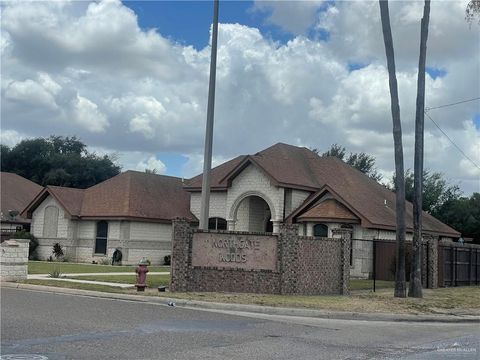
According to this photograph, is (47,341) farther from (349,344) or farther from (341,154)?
(341,154)

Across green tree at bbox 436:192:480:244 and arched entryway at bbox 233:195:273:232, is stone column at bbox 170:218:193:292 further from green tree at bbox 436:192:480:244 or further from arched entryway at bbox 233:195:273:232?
green tree at bbox 436:192:480:244

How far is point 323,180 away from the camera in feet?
118

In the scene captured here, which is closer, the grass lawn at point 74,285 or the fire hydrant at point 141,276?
the fire hydrant at point 141,276

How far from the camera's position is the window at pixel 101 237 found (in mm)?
37344

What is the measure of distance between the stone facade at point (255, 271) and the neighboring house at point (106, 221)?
57.4 ft

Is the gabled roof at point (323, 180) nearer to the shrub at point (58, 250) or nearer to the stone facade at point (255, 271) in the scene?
the shrub at point (58, 250)

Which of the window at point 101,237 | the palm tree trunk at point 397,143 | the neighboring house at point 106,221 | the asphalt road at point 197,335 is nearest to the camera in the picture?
the asphalt road at point 197,335

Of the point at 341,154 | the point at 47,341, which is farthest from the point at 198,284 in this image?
the point at 341,154

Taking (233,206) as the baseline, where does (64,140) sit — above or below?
above

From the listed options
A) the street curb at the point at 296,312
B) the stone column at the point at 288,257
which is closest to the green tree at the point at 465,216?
the stone column at the point at 288,257

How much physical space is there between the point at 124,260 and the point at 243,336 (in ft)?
85.0

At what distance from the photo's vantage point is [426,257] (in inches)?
1008

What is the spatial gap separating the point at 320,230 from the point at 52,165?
4760cm

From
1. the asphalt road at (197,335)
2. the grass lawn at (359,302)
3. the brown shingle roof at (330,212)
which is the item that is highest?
the brown shingle roof at (330,212)
